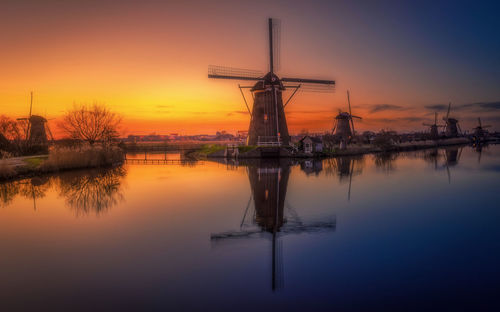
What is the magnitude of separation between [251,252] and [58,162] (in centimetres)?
1959

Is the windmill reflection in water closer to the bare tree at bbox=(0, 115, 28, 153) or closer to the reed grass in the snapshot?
the reed grass

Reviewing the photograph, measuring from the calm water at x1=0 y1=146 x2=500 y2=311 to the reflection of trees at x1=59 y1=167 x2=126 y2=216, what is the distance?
11cm

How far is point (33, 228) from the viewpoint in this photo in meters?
8.35

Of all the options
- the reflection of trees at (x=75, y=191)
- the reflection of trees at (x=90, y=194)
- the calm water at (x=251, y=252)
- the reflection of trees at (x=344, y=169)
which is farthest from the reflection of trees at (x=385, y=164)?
the reflection of trees at (x=75, y=191)

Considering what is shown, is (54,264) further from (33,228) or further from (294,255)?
(294,255)

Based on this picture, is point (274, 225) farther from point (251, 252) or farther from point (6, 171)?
point (6, 171)

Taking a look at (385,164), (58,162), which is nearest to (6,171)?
(58,162)

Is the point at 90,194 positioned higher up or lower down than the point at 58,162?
lower down

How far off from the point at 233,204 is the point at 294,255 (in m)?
5.04

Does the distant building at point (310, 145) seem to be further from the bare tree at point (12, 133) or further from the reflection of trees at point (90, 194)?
the bare tree at point (12, 133)

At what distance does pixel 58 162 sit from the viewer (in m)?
20.6

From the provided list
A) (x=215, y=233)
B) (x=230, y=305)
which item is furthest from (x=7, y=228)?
(x=230, y=305)

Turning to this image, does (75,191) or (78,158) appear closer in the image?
(75,191)

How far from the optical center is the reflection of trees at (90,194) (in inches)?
420
